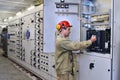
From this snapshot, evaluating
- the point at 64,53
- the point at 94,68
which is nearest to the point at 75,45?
the point at 64,53

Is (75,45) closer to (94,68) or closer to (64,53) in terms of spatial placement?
(64,53)

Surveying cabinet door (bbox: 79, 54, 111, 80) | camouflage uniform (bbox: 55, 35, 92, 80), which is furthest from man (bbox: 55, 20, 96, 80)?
cabinet door (bbox: 79, 54, 111, 80)

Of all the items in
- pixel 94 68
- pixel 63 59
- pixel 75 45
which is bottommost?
pixel 94 68

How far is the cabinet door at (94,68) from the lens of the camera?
247 cm

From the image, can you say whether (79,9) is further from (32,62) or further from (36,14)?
(32,62)

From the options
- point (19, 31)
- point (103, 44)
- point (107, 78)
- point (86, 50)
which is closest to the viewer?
point (107, 78)

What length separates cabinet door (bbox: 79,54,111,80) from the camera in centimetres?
247

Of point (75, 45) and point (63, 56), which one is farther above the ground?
point (75, 45)

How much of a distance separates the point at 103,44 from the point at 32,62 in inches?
143

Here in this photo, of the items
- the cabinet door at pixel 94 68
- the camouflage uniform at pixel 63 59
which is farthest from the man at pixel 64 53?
the cabinet door at pixel 94 68

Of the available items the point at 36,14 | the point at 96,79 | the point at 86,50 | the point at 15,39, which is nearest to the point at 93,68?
the point at 96,79

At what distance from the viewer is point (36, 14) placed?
5.34 meters

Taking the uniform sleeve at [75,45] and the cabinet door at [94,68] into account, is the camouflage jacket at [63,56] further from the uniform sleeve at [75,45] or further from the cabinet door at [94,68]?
the cabinet door at [94,68]

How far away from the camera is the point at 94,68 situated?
268cm
